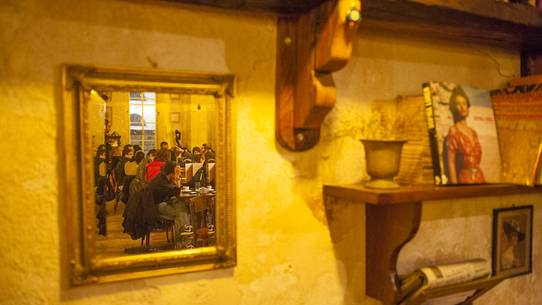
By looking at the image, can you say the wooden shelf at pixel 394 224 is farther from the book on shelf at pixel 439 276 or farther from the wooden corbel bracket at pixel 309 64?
the wooden corbel bracket at pixel 309 64

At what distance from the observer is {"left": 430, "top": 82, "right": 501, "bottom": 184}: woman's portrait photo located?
104cm

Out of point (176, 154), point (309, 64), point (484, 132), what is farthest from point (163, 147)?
point (484, 132)

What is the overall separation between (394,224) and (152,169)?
1.91 ft

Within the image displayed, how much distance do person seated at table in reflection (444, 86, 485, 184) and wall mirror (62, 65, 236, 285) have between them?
542 millimetres

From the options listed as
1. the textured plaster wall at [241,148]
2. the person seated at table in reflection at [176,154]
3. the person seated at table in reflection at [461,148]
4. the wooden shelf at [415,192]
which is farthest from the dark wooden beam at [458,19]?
the person seated at table in reflection at [176,154]

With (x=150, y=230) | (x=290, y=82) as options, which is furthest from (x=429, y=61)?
(x=150, y=230)

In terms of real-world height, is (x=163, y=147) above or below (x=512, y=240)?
above

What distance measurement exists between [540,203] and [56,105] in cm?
152

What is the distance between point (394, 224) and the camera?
1.03 metres

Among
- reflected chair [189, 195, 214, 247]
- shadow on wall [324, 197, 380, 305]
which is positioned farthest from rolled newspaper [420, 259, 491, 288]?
reflected chair [189, 195, 214, 247]

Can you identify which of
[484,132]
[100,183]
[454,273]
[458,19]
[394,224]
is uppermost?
[458,19]

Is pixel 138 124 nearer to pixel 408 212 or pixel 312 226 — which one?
pixel 312 226

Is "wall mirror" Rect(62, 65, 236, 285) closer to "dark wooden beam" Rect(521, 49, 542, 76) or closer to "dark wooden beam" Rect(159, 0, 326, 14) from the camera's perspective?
"dark wooden beam" Rect(159, 0, 326, 14)

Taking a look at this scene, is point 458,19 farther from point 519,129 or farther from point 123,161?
point 123,161
